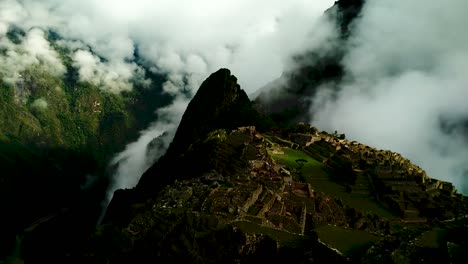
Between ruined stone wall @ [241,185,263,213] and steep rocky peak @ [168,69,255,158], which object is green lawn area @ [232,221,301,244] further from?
steep rocky peak @ [168,69,255,158]

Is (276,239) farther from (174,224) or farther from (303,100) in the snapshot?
(303,100)

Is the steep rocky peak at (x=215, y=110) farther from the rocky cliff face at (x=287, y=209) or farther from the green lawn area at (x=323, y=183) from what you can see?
the green lawn area at (x=323, y=183)

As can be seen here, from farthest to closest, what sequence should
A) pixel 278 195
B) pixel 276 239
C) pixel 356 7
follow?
1. pixel 356 7
2. pixel 278 195
3. pixel 276 239

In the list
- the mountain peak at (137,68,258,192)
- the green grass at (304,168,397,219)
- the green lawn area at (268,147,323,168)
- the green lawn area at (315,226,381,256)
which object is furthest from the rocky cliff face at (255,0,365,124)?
the green lawn area at (315,226,381,256)

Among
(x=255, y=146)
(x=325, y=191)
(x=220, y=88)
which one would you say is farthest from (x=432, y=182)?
(x=220, y=88)

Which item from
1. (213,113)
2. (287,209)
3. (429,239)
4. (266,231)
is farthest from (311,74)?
(429,239)

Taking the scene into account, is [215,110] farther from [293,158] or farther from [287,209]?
[287,209]

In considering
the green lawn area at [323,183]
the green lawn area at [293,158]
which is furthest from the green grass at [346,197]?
the green lawn area at [293,158]

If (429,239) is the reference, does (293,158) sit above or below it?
above

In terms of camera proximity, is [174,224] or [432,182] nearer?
[174,224]
